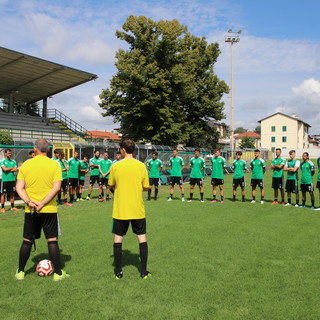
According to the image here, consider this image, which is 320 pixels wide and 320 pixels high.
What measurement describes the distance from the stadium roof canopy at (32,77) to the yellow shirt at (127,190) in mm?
23991

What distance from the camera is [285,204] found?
1169 centimetres

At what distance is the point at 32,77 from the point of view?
31.0m

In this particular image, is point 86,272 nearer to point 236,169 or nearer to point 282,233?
point 282,233

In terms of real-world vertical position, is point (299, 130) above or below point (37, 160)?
above

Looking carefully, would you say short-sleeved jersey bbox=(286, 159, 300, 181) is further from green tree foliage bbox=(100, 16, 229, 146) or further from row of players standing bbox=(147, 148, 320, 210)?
green tree foliage bbox=(100, 16, 229, 146)

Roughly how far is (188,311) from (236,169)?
9.15m

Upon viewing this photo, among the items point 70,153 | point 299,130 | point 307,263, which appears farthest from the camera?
point 299,130

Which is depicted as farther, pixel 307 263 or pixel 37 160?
pixel 307 263

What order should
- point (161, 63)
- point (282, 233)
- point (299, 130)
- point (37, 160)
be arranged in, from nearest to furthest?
1. point (37, 160)
2. point (282, 233)
3. point (161, 63)
4. point (299, 130)

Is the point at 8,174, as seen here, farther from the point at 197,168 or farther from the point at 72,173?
the point at 197,168

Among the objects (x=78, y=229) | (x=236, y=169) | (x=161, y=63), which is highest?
(x=161, y=63)

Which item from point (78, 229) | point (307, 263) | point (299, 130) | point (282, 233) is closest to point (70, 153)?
point (78, 229)

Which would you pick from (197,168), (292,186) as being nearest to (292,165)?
(292,186)

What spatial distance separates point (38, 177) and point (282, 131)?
81513 mm
